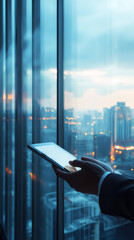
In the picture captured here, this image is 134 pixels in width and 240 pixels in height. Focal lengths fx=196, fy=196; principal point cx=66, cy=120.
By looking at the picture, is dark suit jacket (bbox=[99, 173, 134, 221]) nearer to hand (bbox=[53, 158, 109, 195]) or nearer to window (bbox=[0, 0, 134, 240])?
hand (bbox=[53, 158, 109, 195])

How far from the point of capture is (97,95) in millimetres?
802

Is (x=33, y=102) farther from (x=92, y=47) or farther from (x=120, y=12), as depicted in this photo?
(x=120, y=12)

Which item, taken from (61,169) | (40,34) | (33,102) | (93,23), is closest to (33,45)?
(40,34)

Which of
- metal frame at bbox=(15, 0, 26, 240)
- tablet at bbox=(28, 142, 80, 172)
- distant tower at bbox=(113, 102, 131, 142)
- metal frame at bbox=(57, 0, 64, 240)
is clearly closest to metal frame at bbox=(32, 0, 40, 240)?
metal frame at bbox=(15, 0, 26, 240)

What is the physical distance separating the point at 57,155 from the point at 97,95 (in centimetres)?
29

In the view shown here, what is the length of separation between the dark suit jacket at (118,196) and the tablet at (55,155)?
19 centimetres

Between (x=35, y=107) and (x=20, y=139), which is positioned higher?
(x=35, y=107)

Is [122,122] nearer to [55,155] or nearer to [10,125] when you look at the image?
[55,155]

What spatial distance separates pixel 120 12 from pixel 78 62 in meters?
0.29

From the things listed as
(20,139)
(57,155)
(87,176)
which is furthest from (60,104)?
(20,139)

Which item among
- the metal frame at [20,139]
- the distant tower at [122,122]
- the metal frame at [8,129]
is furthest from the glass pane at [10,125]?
the distant tower at [122,122]

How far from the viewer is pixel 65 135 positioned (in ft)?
3.40

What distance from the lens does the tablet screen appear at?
27.5 inches

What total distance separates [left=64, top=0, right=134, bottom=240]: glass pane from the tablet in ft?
0.47
